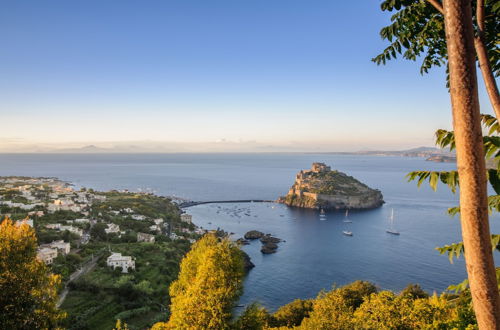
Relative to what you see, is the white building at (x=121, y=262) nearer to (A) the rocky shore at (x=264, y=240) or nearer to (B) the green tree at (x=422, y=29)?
(A) the rocky shore at (x=264, y=240)

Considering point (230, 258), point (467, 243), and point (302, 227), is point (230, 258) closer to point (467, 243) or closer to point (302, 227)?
point (467, 243)

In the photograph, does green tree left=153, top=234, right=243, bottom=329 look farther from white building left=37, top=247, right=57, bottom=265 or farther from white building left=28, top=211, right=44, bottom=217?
white building left=28, top=211, right=44, bottom=217

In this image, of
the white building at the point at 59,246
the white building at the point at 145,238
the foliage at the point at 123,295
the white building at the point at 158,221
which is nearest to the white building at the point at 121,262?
the foliage at the point at 123,295

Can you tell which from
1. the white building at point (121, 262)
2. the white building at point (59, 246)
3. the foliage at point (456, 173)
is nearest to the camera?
the foliage at point (456, 173)

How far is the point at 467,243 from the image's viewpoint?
7.72 ft

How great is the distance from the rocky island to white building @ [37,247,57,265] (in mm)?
74699

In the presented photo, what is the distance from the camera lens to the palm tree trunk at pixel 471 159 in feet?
7.43

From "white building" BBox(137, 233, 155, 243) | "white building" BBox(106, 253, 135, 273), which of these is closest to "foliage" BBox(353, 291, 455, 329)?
"white building" BBox(106, 253, 135, 273)

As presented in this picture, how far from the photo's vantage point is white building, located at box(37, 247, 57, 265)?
97.0ft

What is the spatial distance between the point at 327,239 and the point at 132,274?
144ft

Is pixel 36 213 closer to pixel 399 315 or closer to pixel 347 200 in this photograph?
pixel 399 315

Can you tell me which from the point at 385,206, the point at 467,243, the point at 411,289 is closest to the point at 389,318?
the point at 467,243

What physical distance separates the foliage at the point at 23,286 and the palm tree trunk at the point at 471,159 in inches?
401

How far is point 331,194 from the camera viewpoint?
9638 cm
